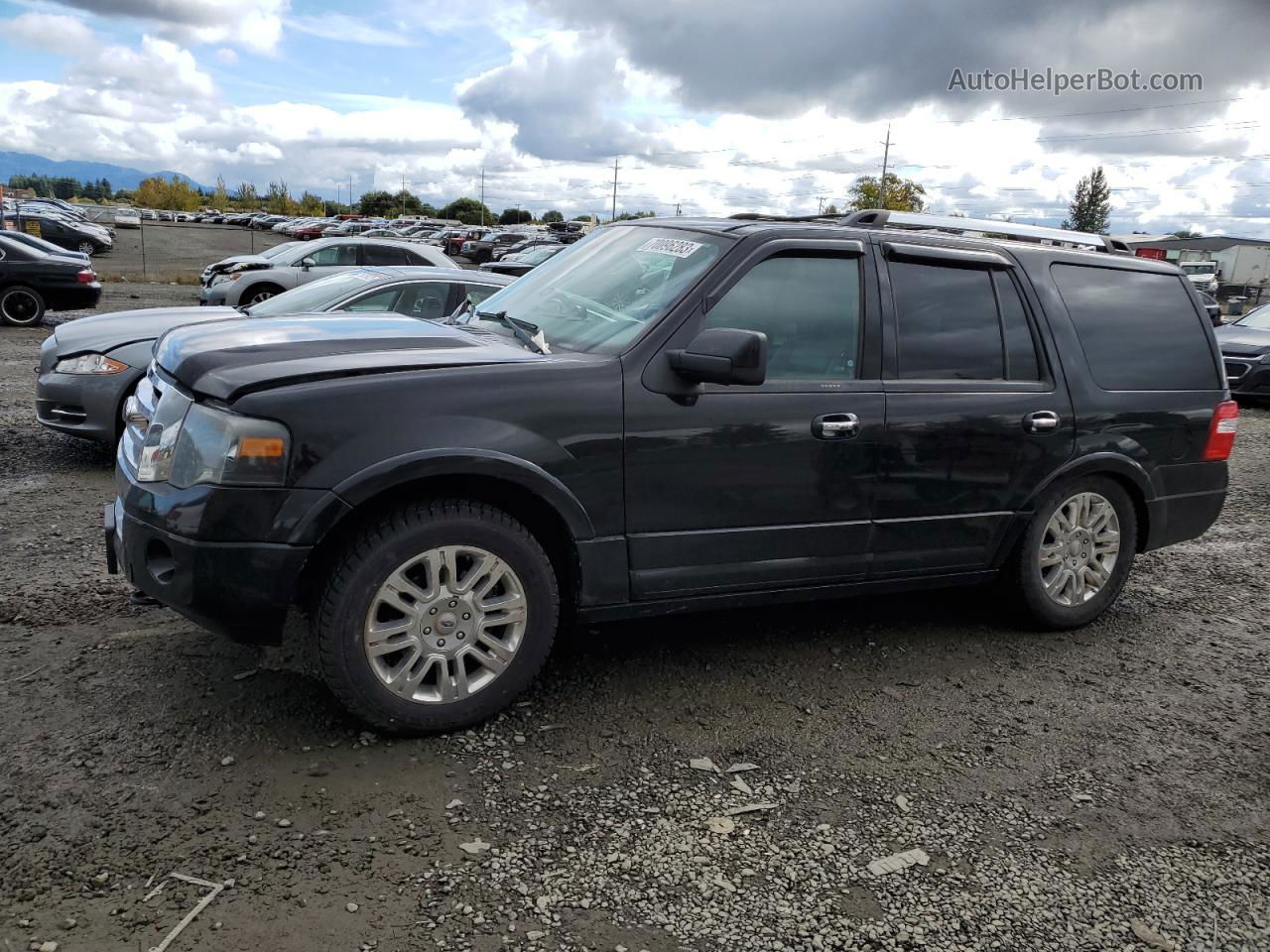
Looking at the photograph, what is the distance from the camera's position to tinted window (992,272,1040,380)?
454cm

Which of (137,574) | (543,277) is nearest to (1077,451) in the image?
(543,277)

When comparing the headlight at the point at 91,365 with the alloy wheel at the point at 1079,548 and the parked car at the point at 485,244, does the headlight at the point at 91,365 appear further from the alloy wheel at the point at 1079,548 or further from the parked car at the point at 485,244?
the parked car at the point at 485,244

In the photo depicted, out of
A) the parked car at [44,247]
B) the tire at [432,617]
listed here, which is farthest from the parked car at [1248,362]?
the parked car at [44,247]

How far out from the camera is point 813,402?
157 inches

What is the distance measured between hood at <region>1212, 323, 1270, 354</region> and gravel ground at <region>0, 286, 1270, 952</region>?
1094 cm

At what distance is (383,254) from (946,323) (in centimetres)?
1343

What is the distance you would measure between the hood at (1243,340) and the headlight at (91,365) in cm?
1329

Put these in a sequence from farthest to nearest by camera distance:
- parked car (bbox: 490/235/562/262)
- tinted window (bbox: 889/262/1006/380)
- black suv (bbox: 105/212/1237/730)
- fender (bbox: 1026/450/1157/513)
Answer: parked car (bbox: 490/235/562/262) < fender (bbox: 1026/450/1157/513) < tinted window (bbox: 889/262/1006/380) < black suv (bbox: 105/212/1237/730)

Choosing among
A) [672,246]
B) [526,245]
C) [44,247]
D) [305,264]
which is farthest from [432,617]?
[526,245]

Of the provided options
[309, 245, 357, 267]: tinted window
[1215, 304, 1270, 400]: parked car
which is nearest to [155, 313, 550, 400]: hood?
[309, 245, 357, 267]: tinted window

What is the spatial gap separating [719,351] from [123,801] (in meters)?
2.36

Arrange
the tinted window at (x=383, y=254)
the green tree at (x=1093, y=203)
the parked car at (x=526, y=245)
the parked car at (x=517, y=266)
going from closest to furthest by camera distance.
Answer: the parked car at (x=517, y=266) → the tinted window at (x=383, y=254) → the parked car at (x=526, y=245) → the green tree at (x=1093, y=203)

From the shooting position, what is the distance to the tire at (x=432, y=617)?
3.31 m

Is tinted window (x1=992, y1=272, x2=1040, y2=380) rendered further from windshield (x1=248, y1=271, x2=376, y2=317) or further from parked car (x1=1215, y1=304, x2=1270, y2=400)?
parked car (x1=1215, y1=304, x2=1270, y2=400)
